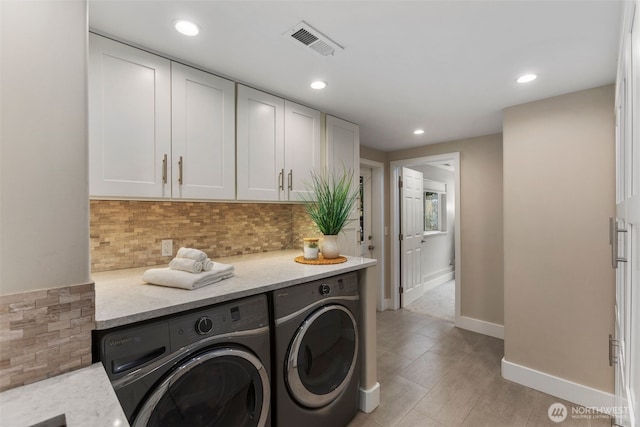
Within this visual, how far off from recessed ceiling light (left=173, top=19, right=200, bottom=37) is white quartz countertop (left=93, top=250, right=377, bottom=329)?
131cm

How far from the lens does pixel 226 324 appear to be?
131 cm

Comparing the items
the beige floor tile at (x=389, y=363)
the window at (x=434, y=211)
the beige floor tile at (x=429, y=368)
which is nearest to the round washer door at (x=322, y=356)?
the beige floor tile at (x=389, y=363)

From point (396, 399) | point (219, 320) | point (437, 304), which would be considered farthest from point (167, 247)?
point (437, 304)

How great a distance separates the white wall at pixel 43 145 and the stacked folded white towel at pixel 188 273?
484 millimetres

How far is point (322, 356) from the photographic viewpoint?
5.75ft

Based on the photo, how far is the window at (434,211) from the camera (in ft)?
18.1

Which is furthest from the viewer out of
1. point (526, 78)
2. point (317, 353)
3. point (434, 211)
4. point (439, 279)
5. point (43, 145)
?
point (434, 211)

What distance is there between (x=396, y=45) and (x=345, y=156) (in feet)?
4.21

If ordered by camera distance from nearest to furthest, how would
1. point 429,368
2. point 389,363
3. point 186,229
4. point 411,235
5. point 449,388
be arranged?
point 186,229, point 449,388, point 429,368, point 389,363, point 411,235

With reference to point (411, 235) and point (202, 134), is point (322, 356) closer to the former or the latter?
point (202, 134)

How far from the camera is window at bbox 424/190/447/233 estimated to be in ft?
18.1

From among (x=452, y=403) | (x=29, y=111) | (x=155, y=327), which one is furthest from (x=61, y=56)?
(x=452, y=403)

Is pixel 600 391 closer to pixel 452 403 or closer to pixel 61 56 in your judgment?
pixel 452 403

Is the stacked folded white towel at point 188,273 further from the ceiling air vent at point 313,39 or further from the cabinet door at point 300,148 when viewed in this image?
the ceiling air vent at point 313,39
